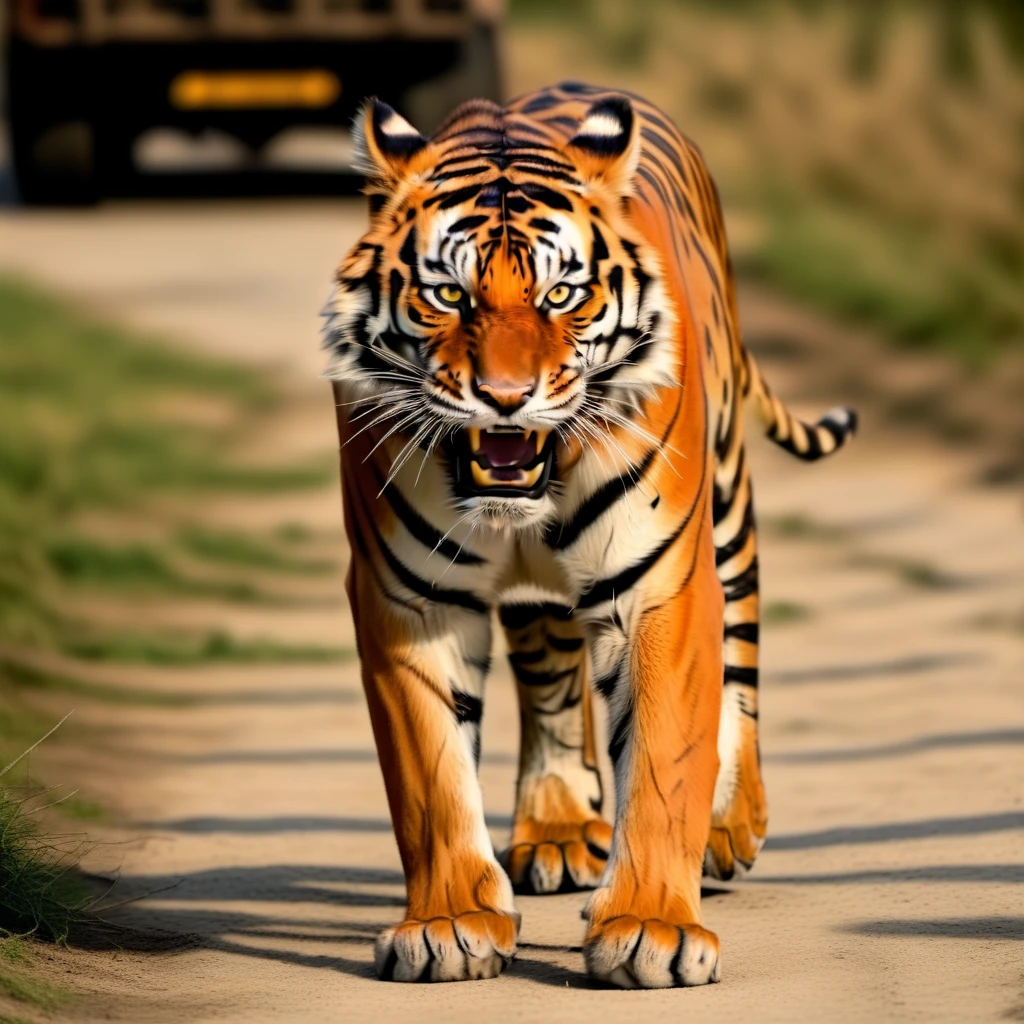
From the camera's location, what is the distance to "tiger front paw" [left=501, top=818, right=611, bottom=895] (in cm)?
477

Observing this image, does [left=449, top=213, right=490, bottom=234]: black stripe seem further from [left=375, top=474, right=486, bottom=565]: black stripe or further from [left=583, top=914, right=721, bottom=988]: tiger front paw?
[left=583, top=914, right=721, bottom=988]: tiger front paw

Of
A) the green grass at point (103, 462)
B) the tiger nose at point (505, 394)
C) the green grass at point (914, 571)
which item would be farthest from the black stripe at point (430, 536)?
the green grass at point (914, 571)

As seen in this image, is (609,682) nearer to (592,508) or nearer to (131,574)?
(592,508)

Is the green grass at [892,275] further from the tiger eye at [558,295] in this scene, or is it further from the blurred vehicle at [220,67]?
the tiger eye at [558,295]

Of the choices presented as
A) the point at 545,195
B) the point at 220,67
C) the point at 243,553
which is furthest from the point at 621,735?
the point at 220,67

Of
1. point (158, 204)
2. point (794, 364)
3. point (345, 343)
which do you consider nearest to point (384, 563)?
point (345, 343)

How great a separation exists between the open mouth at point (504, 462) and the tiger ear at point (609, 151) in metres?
0.47

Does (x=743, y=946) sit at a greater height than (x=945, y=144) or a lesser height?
greater

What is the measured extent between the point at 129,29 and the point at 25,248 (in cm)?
156

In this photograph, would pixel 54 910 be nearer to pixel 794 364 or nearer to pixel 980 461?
pixel 980 461

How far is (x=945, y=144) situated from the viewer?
14.4 m

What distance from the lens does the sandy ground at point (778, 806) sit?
12.8 feet

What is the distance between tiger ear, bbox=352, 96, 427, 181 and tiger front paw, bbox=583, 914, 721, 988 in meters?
1.29

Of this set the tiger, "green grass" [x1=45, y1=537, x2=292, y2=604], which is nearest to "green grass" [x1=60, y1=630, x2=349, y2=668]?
"green grass" [x1=45, y1=537, x2=292, y2=604]
